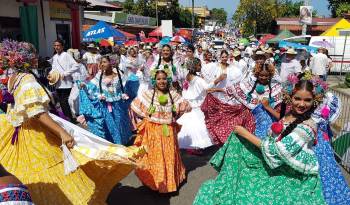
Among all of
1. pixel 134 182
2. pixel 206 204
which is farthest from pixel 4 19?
pixel 206 204

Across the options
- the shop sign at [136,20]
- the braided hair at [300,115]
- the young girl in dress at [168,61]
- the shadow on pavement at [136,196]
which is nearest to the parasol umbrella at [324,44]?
the young girl in dress at [168,61]

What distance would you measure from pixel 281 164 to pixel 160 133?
7.36 ft

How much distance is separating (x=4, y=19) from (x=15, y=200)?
37.3ft

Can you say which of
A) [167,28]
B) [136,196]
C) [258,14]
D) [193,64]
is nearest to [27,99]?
[136,196]

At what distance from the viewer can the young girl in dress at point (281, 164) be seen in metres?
2.93

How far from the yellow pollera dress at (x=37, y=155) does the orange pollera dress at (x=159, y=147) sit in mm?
1315

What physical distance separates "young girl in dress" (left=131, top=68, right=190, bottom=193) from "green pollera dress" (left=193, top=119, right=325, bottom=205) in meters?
1.35

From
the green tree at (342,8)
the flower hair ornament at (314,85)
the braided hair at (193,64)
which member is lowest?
the braided hair at (193,64)

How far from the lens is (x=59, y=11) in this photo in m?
15.2

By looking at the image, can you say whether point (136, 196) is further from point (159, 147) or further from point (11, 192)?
point (11, 192)

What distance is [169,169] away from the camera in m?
5.03

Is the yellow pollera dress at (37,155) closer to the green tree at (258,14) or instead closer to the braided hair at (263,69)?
the braided hair at (263,69)

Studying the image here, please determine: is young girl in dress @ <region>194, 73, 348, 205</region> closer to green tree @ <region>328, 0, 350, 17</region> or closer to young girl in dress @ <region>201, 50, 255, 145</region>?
young girl in dress @ <region>201, 50, 255, 145</region>

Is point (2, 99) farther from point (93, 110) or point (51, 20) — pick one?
point (51, 20)
